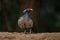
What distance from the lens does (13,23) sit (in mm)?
12602

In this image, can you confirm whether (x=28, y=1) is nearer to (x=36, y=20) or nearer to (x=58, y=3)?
(x=36, y=20)

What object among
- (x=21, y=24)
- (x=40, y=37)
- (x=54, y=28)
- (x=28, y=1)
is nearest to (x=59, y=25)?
(x=54, y=28)

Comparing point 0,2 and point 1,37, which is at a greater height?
point 0,2

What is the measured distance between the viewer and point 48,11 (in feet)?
44.6

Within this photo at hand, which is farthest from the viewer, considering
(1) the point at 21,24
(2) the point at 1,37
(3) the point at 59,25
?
(3) the point at 59,25

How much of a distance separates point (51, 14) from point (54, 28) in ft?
2.70

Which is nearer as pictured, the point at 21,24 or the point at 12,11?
the point at 21,24

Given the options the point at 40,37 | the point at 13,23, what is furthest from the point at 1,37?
the point at 13,23

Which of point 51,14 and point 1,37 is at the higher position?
point 51,14

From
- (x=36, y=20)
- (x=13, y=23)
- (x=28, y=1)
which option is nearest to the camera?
(x=36, y=20)

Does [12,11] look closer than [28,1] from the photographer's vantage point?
No

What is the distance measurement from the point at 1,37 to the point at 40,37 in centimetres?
79

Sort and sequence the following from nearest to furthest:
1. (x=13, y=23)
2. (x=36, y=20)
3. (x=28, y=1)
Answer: (x=36, y=20) → (x=28, y=1) → (x=13, y=23)

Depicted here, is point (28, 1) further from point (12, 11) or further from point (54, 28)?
point (54, 28)
